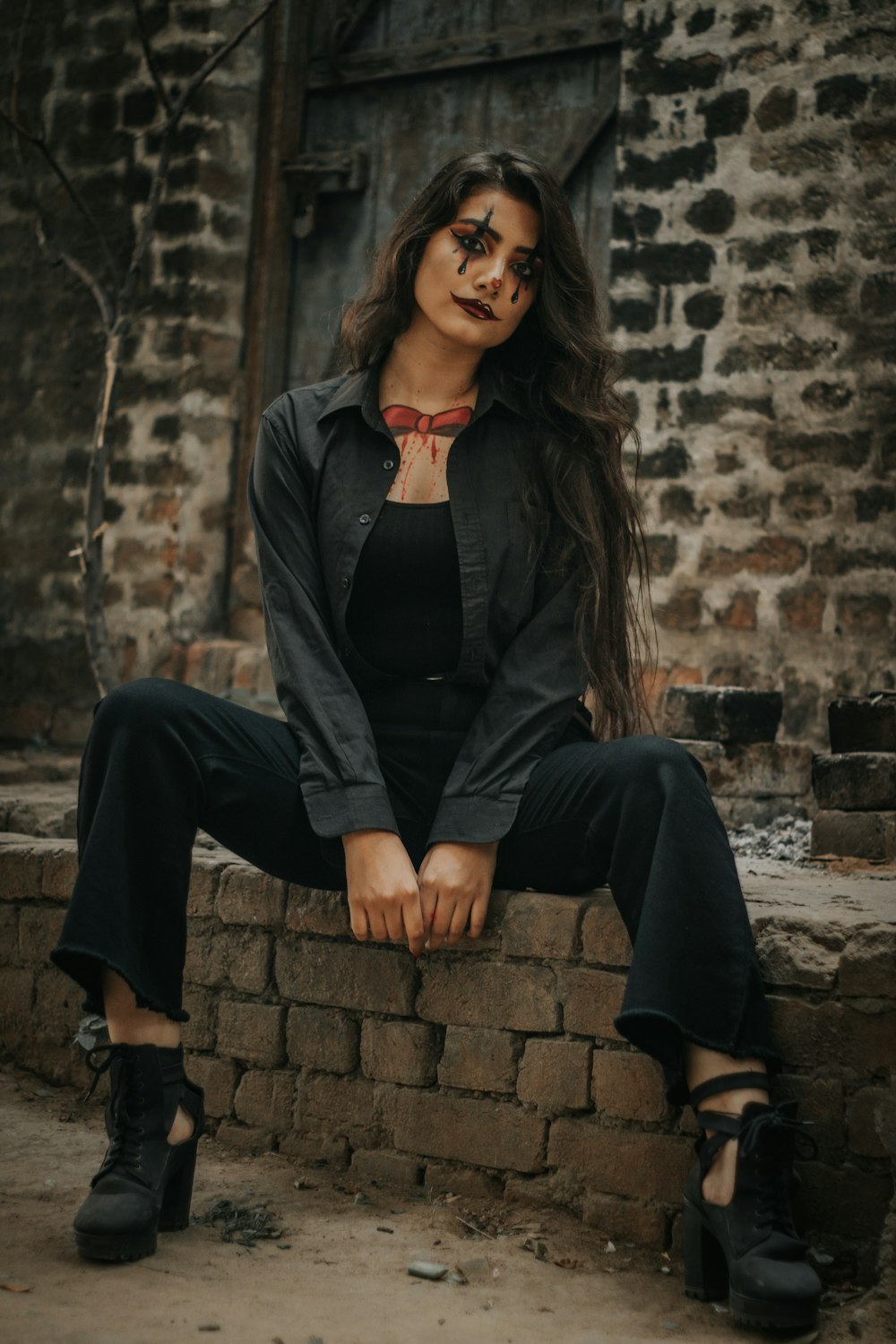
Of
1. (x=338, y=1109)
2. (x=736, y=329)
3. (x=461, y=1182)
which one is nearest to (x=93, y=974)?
(x=338, y=1109)

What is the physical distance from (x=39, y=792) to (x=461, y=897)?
2.79 meters

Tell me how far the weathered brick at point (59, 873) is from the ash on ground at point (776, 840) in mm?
1698

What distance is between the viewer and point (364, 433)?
103 inches

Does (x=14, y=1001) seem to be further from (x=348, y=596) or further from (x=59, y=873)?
(x=348, y=596)

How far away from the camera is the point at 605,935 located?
8.20 feet

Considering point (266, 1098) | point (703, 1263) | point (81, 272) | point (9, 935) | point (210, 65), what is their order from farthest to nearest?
point (81, 272), point (210, 65), point (9, 935), point (266, 1098), point (703, 1263)

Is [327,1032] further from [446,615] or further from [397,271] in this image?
[397,271]

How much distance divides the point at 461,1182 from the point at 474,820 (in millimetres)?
763

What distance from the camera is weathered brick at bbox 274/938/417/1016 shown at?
8.84 feet

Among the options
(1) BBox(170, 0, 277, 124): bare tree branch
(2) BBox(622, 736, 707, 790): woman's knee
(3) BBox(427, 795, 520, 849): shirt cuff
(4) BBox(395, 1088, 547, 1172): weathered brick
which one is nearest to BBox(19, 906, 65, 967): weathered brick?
(4) BBox(395, 1088, 547, 1172): weathered brick

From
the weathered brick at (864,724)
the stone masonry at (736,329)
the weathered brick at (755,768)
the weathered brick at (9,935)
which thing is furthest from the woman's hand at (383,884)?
the stone masonry at (736,329)

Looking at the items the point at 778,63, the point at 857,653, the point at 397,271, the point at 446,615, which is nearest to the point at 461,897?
the point at 446,615

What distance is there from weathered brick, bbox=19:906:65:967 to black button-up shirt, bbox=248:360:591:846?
1.10 m

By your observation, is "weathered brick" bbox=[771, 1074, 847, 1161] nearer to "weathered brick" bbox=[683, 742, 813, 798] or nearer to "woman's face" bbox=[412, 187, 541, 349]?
"woman's face" bbox=[412, 187, 541, 349]
